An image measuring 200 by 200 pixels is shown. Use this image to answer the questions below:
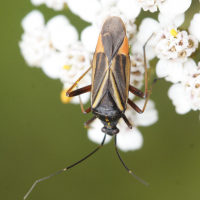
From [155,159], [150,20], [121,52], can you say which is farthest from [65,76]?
[155,159]

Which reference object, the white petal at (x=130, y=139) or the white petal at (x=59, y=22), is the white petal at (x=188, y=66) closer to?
the white petal at (x=130, y=139)

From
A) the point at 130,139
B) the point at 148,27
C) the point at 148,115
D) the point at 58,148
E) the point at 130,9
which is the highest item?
the point at 130,9

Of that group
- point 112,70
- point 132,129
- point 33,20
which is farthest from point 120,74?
point 33,20

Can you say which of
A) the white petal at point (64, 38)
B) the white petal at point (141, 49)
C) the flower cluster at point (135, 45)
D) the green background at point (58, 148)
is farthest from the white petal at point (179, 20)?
the green background at point (58, 148)

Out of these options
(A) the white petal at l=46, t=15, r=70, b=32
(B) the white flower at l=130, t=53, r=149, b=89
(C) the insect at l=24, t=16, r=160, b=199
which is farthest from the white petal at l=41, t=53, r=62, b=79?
(B) the white flower at l=130, t=53, r=149, b=89

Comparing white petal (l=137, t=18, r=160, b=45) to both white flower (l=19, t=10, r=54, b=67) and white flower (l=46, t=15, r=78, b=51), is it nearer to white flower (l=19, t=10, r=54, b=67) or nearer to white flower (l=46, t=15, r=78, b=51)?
white flower (l=46, t=15, r=78, b=51)

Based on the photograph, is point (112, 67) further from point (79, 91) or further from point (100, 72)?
point (79, 91)

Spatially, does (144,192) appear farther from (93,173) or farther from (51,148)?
(51,148)
